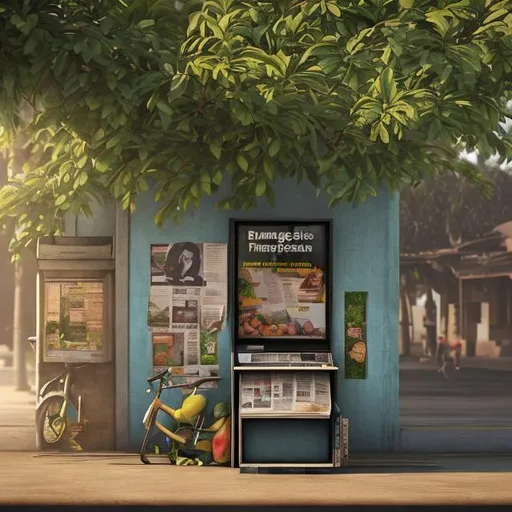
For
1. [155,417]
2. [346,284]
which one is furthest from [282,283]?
[155,417]

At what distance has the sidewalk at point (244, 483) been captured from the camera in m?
11.6

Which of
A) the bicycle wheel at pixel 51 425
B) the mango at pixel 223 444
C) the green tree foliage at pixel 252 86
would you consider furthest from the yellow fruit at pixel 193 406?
the green tree foliage at pixel 252 86

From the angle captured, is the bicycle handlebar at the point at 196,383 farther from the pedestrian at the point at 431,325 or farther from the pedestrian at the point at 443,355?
the pedestrian at the point at 431,325

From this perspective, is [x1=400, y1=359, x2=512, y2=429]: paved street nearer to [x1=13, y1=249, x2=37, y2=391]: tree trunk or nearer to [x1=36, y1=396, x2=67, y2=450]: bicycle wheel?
[x1=36, y1=396, x2=67, y2=450]: bicycle wheel

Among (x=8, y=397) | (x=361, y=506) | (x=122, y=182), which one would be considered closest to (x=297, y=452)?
(x=361, y=506)

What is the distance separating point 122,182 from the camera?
14039 mm

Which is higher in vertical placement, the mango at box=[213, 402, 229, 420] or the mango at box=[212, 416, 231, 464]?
the mango at box=[213, 402, 229, 420]

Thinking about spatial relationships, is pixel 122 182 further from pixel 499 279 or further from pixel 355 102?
pixel 499 279

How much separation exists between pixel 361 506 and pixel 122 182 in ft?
14.7

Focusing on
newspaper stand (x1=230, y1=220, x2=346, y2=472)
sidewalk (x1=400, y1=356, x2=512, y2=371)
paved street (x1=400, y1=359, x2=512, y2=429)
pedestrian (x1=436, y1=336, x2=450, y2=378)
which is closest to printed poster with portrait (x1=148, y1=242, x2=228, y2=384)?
Result: newspaper stand (x1=230, y1=220, x2=346, y2=472)

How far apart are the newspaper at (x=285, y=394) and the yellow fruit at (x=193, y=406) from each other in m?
0.76

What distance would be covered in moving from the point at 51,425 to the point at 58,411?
18 cm

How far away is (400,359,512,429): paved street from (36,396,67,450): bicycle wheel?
512 cm

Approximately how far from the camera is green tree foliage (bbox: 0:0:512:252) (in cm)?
1275
